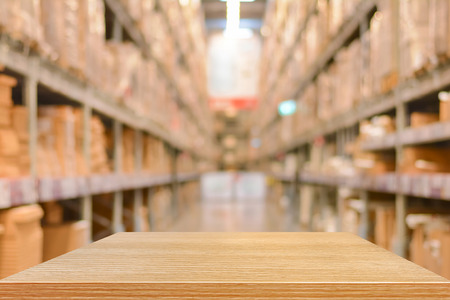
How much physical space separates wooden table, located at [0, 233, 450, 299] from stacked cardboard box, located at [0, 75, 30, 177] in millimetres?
893

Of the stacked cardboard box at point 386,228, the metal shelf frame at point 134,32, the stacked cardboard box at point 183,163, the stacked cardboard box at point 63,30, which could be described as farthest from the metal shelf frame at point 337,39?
the stacked cardboard box at point 183,163

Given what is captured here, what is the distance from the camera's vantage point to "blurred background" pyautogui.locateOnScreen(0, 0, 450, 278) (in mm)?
1654

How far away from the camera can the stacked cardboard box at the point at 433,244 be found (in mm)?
1688

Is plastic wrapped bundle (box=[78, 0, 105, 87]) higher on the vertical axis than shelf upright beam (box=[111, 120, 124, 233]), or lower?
higher

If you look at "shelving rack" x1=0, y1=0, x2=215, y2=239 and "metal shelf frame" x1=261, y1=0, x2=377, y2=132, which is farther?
"metal shelf frame" x1=261, y1=0, x2=377, y2=132

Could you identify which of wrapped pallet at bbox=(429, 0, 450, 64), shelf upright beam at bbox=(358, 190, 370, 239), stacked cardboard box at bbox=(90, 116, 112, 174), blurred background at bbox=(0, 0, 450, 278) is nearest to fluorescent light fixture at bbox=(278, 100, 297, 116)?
blurred background at bbox=(0, 0, 450, 278)

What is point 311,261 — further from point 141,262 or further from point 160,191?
point 160,191

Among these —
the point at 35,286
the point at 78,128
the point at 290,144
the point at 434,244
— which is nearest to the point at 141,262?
the point at 35,286

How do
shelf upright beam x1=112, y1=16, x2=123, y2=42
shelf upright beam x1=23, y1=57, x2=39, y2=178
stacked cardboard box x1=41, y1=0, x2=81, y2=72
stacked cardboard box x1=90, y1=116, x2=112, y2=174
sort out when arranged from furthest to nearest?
shelf upright beam x1=112, y1=16, x2=123, y2=42 → stacked cardboard box x1=90, y1=116, x2=112, y2=174 → stacked cardboard box x1=41, y1=0, x2=81, y2=72 → shelf upright beam x1=23, y1=57, x2=39, y2=178

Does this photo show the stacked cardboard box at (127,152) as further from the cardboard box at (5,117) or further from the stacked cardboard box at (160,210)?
the cardboard box at (5,117)

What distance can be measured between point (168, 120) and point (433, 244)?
13.3 ft

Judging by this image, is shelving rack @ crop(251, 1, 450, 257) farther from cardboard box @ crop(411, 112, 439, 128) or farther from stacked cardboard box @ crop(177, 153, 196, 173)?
stacked cardboard box @ crop(177, 153, 196, 173)

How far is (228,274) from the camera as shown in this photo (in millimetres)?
610

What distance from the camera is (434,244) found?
1.81 metres
